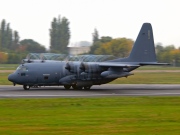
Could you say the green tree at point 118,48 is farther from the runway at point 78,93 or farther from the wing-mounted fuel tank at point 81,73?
the runway at point 78,93

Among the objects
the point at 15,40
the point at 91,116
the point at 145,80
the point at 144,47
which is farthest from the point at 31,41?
the point at 91,116

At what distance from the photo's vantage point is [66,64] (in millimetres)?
43938

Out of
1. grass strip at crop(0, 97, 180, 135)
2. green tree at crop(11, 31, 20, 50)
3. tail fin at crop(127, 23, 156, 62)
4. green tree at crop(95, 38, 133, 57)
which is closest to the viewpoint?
grass strip at crop(0, 97, 180, 135)

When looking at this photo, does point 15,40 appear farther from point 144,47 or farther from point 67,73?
point 67,73

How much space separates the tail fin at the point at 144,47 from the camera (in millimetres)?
45969

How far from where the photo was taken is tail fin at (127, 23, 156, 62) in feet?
151

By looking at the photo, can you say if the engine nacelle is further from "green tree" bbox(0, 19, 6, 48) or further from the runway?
"green tree" bbox(0, 19, 6, 48)

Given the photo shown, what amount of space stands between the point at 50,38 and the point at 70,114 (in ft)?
341

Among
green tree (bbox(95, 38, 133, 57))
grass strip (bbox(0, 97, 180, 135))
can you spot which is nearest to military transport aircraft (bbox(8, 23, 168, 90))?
grass strip (bbox(0, 97, 180, 135))

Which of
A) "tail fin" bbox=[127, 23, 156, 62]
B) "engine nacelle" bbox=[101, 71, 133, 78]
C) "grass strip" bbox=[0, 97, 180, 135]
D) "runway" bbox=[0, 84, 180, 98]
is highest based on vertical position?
"tail fin" bbox=[127, 23, 156, 62]

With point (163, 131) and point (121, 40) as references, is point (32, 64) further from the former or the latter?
point (121, 40)

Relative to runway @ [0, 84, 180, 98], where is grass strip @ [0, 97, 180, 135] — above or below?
below

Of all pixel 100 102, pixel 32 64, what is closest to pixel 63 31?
pixel 32 64

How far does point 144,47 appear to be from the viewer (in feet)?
151
